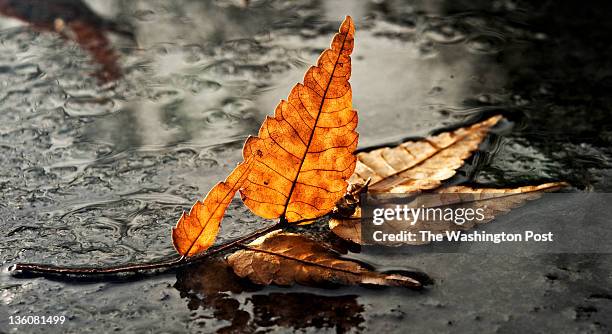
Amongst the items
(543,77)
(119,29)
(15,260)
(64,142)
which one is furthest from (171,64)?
(543,77)

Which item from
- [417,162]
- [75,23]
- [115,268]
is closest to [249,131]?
[417,162]

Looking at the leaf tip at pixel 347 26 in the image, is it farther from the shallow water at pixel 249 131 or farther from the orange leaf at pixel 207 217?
the shallow water at pixel 249 131

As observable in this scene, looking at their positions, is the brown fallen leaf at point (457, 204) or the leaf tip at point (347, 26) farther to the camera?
the brown fallen leaf at point (457, 204)

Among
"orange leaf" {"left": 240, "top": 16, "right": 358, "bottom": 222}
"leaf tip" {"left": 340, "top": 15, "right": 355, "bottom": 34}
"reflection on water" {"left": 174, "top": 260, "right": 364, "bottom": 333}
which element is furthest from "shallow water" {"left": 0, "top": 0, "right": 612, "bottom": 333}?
"leaf tip" {"left": 340, "top": 15, "right": 355, "bottom": 34}

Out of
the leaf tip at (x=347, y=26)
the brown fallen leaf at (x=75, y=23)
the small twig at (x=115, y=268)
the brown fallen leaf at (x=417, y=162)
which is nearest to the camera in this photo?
the leaf tip at (x=347, y=26)

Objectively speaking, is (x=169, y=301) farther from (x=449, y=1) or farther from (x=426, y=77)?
(x=449, y=1)

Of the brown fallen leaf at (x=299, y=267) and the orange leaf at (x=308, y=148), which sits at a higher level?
the orange leaf at (x=308, y=148)

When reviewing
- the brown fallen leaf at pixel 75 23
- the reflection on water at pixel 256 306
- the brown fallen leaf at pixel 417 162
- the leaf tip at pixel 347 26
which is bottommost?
the reflection on water at pixel 256 306

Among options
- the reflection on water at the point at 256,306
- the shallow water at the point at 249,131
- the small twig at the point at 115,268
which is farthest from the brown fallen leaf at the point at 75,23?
the reflection on water at the point at 256,306
